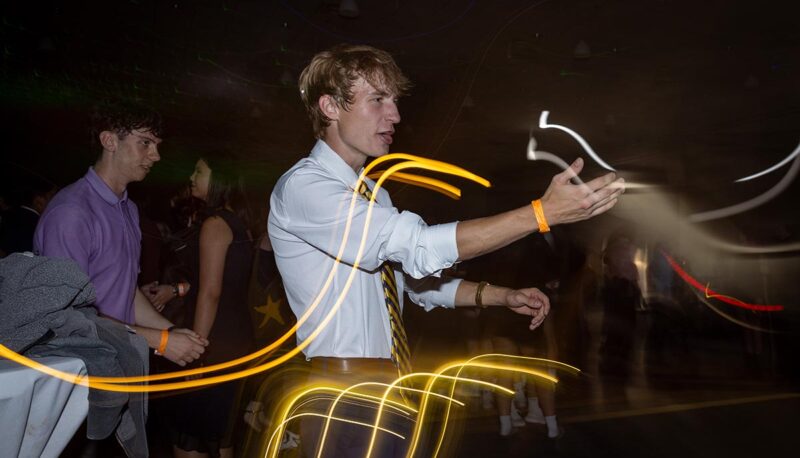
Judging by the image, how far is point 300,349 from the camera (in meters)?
1.69

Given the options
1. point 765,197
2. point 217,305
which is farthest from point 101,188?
point 765,197

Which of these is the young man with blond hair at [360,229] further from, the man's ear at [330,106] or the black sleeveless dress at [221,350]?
the black sleeveless dress at [221,350]

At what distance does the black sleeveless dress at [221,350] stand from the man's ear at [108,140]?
1.59 feet

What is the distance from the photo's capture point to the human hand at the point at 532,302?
197 centimetres

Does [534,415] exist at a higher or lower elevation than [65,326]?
lower

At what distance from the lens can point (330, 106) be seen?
5.93 feet

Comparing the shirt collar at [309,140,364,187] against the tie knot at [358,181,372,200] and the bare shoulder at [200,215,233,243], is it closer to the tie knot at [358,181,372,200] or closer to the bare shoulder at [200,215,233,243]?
the tie knot at [358,181,372,200]

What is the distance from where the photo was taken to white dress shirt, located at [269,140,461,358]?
1.45 m

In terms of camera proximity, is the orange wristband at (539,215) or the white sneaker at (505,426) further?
the white sneaker at (505,426)

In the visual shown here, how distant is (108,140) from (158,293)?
997 mm

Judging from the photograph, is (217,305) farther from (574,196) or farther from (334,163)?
(574,196)

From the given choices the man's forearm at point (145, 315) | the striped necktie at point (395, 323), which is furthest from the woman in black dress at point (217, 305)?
the striped necktie at point (395, 323)

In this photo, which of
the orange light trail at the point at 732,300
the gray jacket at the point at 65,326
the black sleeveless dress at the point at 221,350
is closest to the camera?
the gray jacket at the point at 65,326

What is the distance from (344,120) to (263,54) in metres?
5.90
